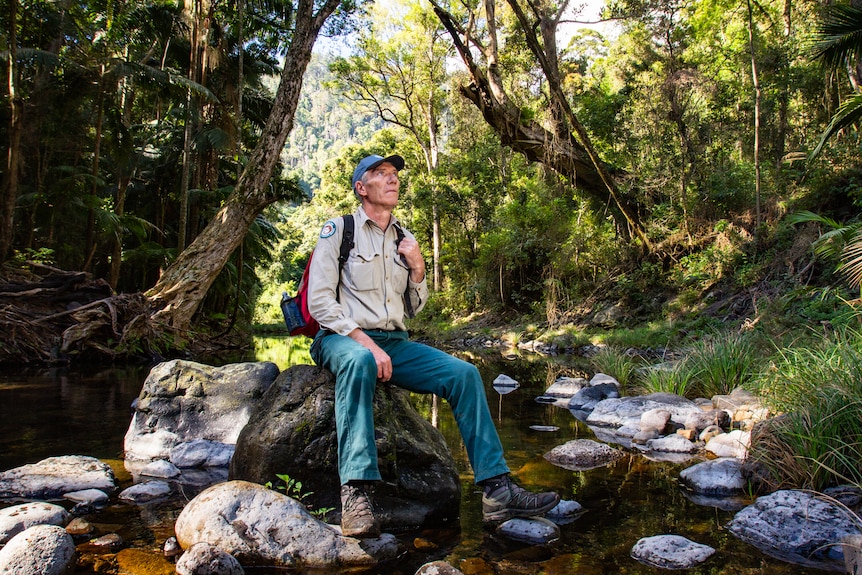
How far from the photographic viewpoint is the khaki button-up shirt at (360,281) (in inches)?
122

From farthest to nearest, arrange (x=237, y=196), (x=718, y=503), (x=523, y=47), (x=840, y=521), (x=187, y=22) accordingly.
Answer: (x=523, y=47) → (x=187, y=22) → (x=237, y=196) → (x=718, y=503) → (x=840, y=521)

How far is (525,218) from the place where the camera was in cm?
2014

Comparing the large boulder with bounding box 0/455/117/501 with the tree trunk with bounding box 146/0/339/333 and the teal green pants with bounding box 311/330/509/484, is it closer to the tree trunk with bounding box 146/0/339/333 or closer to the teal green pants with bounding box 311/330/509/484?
the teal green pants with bounding box 311/330/509/484

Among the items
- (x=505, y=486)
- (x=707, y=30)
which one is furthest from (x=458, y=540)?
(x=707, y=30)

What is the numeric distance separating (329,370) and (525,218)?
1739 cm

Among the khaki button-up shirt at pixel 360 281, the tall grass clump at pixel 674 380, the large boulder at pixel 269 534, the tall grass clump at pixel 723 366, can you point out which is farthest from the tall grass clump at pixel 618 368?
the large boulder at pixel 269 534

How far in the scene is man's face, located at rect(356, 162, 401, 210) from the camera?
11.0ft

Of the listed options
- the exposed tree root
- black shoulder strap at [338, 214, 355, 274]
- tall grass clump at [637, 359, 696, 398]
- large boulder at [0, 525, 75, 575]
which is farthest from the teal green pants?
the exposed tree root

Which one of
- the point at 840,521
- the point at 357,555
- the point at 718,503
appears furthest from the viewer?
the point at 718,503

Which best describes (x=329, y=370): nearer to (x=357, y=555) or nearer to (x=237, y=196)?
(x=357, y=555)

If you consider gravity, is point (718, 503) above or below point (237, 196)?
below

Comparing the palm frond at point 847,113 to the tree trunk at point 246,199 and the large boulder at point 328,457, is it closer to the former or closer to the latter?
the large boulder at point 328,457

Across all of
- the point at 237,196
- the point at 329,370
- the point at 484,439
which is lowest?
the point at 484,439

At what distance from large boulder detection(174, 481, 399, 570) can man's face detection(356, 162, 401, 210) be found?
162 cm
